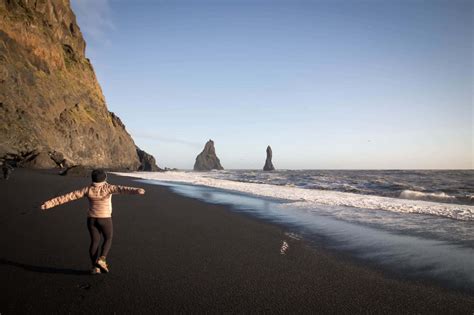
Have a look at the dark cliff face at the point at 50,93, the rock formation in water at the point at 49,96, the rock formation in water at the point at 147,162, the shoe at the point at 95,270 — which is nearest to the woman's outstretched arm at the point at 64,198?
the shoe at the point at 95,270

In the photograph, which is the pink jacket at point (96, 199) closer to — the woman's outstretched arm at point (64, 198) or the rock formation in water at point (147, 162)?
the woman's outstretched arm at point (64, 198)

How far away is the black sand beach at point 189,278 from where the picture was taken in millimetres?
3918

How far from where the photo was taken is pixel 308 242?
7707mm

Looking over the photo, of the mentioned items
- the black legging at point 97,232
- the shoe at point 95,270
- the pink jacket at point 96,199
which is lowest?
the shoe at point 95,270

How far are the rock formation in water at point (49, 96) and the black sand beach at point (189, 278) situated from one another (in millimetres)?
36016

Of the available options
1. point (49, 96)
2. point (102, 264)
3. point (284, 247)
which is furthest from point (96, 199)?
point (49, 96)

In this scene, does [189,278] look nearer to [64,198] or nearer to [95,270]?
[95,270]

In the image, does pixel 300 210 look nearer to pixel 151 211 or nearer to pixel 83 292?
pixel 151 211

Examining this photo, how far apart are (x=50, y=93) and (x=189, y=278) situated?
202 ft

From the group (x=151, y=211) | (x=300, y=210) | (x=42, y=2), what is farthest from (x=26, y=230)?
(x=42, y=2)

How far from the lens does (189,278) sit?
→ 4.86 metres

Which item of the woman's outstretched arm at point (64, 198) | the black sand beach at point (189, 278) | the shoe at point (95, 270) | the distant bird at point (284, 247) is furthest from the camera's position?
the distant bird at point (284, 247)

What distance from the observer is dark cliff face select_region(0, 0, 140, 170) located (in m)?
42.4

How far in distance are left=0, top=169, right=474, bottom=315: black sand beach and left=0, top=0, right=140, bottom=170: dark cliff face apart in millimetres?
38971
